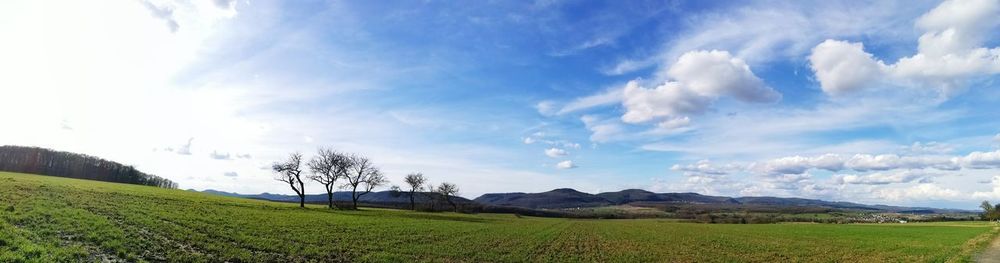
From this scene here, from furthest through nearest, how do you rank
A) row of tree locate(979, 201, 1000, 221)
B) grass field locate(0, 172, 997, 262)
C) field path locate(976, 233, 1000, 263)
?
row of tree locate(979, 201, 1000, 221) < field path locate(976, 233, 1000, 263) < grass field locate(0, 172, 997, 262)

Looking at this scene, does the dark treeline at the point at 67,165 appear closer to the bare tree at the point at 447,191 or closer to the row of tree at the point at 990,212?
the bare tree at the point at 447,191

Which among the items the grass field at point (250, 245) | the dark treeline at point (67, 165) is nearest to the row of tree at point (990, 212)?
the grass field at point (250, 245)

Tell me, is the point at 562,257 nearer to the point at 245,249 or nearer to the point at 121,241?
the point at 245,249

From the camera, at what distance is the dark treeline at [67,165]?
140 m

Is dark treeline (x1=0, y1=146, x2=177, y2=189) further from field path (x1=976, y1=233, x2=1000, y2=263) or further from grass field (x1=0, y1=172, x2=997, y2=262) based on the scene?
field path (x1=976, y1=233, x2=1000, y2=263)

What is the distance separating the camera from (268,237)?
31.9 meters

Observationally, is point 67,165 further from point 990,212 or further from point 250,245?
point 990,212

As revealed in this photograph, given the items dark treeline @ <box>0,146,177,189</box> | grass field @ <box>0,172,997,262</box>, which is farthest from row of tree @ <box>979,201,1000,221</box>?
dark treeline @ <box>0,146,177,189</box>

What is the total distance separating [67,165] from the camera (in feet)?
480

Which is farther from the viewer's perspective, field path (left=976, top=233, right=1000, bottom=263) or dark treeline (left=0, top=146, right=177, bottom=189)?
dark treeline (left=0, top=146, right=177, bottom=189)

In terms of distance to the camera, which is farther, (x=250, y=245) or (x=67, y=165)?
(x=67, y=165)

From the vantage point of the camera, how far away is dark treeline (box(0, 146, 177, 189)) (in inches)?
5502


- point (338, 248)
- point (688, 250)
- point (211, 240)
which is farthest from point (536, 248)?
point (211, 240)

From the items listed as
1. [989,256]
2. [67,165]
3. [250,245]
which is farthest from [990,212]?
[67,165]
